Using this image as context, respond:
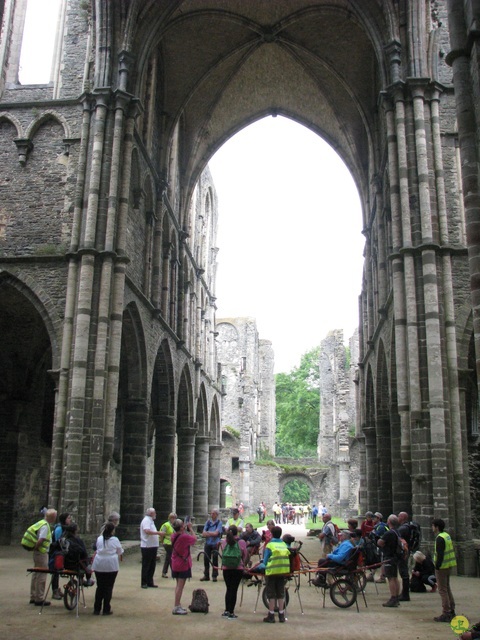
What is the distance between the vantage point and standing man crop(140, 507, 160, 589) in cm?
1045

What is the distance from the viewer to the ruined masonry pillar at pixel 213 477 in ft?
102

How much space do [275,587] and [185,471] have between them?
17321 millimetres

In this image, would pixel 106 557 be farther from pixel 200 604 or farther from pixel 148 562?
pixel 148 562

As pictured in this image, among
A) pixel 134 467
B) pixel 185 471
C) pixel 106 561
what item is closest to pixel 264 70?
pixel 134 467

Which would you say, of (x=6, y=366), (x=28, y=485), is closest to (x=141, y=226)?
(x=6, y=366)

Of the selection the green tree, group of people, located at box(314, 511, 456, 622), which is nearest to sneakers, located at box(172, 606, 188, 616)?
group of people, located at box(314, 511, 456, 622)

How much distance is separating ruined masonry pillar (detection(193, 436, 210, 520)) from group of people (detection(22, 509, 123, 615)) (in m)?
19.0

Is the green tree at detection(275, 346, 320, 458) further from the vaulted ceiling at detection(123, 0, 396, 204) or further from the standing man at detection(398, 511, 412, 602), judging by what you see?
the standing man at detection(398, 511, 412, 602)

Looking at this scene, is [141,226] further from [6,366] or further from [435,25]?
[435,25]

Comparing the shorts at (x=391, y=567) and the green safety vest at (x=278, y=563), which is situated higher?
the green safety vest at (x=278, y=563)

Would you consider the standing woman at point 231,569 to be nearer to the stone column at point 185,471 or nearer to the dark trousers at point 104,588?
the dark trousers at point 104,588

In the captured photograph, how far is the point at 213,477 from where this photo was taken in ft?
104

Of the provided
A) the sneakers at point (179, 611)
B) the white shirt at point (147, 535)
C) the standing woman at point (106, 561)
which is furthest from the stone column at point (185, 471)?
the standing woman at point (106, 561)

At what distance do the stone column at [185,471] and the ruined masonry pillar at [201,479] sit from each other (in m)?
2.39
